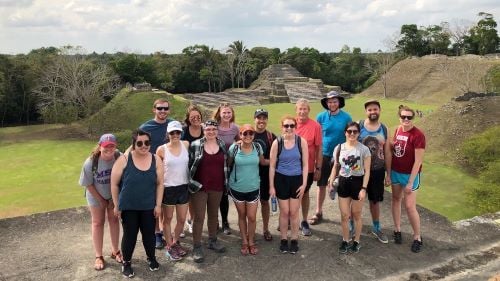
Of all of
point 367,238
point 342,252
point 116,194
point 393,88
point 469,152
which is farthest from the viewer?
point 393,88

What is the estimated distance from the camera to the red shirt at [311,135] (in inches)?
168

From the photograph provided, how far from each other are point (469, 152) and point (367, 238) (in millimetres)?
10745

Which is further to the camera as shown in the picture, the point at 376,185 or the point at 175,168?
the point at 376,185

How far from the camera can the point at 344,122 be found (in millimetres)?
4516

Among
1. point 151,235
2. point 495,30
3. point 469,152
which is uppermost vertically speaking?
point 495,30

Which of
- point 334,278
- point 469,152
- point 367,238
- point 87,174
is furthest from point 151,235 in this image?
point 469,152

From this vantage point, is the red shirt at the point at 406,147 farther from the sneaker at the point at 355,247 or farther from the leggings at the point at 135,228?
the leggings at the point at 135,228

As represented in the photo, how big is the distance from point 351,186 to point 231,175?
1158mm

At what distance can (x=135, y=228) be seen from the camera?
3545mm

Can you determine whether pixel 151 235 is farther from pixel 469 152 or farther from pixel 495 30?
pixel 495 30

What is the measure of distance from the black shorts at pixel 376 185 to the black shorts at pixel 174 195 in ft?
6.10

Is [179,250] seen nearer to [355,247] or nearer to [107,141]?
[107,141]

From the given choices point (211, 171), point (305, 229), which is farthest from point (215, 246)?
point (305, 229)

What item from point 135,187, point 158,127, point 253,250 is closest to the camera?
point 135,187
